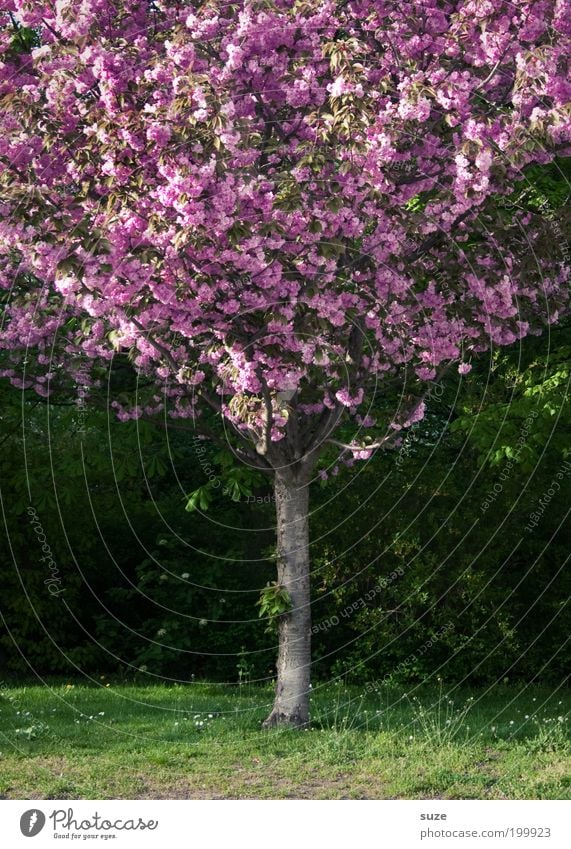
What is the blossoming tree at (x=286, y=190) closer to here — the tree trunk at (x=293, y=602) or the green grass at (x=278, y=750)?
the tree trunk at (x=293, y=602)

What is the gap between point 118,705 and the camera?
1362 centimetres

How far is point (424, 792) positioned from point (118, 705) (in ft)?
18.3

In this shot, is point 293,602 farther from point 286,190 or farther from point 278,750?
point 286,190

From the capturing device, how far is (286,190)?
9.19 m

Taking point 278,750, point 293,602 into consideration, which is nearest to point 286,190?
point 293,602

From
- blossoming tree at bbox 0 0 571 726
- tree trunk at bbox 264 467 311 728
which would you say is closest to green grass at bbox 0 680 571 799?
tree trunk at bbox 264 467 311 728

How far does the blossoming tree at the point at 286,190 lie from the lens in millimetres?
9180

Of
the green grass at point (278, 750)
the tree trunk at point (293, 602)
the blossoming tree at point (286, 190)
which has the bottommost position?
the green grass at point (278, 750)

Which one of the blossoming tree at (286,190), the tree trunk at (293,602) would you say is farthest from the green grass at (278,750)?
the blossoming tree at (286,190)

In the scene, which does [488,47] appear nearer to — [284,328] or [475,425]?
[284,328]

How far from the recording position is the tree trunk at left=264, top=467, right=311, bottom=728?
1164 cm

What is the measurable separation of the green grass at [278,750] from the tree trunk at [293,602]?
0.33 metres

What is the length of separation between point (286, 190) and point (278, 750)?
5277 mm

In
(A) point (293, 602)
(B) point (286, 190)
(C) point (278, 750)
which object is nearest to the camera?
(B) point (286, 190)
